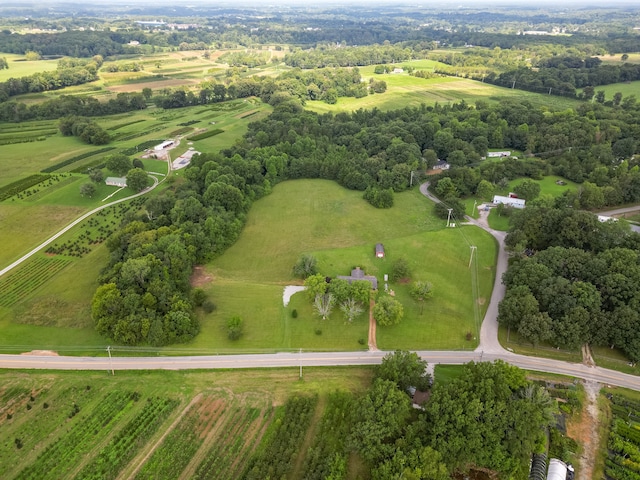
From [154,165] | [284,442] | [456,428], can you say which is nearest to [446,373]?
[456,428]

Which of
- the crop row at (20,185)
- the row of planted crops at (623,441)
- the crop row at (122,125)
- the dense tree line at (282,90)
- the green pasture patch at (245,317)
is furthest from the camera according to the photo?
the dense tree line at (282,90)

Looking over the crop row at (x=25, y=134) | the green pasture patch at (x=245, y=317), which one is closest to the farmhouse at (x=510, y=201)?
the green pasture patch at (x=245, y=317)

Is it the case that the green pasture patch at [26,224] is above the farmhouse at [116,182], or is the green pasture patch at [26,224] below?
below

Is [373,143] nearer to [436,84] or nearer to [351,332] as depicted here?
[351,332]

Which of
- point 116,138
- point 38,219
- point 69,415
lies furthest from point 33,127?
point 69,415

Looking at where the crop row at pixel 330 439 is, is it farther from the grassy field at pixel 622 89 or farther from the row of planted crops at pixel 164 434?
the grassy field at pixel 622 89

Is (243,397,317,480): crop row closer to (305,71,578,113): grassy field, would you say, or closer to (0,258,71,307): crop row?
(0,258,71,307): crop row

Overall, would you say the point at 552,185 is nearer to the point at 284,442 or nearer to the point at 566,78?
the point at 284,442
